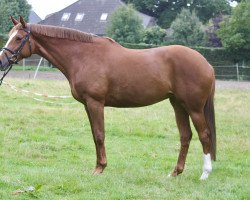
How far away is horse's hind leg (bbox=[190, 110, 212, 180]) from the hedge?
103ft

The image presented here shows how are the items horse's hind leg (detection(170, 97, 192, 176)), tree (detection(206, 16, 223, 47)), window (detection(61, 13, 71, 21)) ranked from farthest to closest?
1. window (detection(61, 13, 71, 21))
2. tree (detection(206, 16, 223, 47))
3. horse's hind leg (detection(170, 97, 192, 176))

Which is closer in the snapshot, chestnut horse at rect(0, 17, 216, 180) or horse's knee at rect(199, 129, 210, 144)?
chestnut horse at rect(0, 17, 216, 180)

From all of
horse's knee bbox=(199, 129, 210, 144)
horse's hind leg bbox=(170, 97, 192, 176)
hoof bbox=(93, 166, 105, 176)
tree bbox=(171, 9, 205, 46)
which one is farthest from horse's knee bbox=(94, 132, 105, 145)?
tree bbox=(171, 9, 205, 46)

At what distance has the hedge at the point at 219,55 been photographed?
38.3m

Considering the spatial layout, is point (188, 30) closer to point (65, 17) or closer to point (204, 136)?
point (65, 17)

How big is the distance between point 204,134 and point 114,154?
238cm

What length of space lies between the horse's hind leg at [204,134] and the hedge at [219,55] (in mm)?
31428

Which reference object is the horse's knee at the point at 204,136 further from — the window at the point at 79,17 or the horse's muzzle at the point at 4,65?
the window at the point at 79,17

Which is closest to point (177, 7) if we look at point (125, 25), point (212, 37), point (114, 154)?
point (212, 37)

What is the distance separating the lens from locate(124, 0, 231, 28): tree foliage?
63.9m

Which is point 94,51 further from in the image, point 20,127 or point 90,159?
point 20,127

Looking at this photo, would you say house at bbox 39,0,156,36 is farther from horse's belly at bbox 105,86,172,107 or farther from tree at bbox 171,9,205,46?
horse's belly at bbox 105,86,172,107

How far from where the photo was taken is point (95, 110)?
6.83 m

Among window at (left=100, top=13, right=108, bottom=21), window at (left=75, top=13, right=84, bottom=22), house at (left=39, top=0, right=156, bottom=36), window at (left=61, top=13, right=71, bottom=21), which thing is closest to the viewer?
house at (left=39, top=0, right=156, bottom=36)
